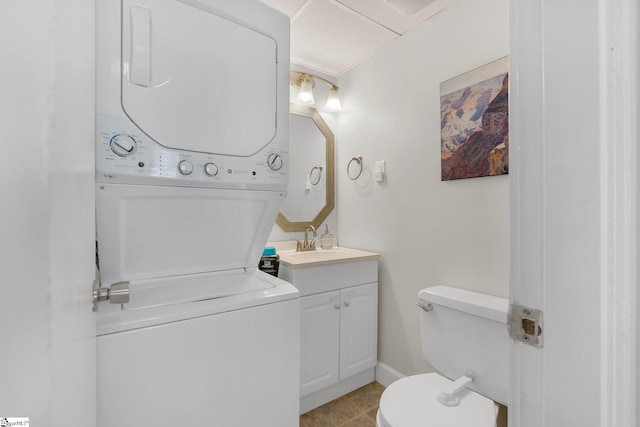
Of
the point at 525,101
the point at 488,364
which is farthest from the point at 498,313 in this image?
the point at 525,101

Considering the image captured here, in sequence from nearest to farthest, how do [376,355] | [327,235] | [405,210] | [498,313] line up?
[498,313]
[405,210]
[376,355]
[327,235]

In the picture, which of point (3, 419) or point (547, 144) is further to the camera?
point (547, 144)

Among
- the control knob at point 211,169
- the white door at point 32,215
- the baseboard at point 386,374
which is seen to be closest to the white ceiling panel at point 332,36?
the control knob at point 211,169

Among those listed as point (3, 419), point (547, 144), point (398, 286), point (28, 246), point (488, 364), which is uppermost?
point (547, 144)

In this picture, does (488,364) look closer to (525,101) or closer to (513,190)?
(513,190)

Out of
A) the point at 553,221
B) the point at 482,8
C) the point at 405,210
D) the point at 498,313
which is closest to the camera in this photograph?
the point at 553,221

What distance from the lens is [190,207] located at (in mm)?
1127

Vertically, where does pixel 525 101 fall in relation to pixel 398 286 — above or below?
above

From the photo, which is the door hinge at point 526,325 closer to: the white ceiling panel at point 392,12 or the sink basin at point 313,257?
the sink basin at point 313,257

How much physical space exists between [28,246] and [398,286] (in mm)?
1903

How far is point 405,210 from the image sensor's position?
1866mm

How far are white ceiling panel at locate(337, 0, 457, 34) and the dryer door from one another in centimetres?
71

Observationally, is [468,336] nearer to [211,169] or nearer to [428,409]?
[428,409]

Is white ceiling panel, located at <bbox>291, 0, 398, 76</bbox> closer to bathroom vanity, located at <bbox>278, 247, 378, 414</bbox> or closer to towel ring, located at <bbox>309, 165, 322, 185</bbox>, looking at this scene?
towel ring, located at <bbox>309, 165, 322, 185</bbox>
